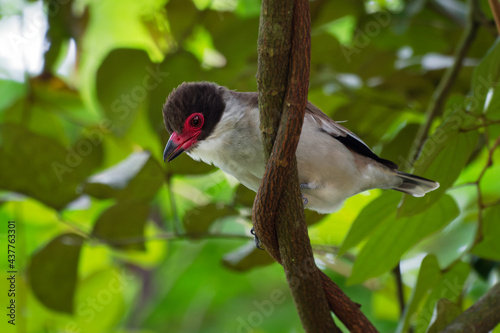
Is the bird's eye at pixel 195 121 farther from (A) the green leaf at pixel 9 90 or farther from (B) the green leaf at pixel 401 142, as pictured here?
(A) the green leaf at pixel 9 90

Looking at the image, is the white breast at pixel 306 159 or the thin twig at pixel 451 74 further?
the thin twig at pixel 451 74

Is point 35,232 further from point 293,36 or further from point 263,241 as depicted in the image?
point 293,36

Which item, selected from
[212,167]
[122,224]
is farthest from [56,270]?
[212,167]

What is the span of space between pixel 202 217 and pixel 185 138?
1.49 ft

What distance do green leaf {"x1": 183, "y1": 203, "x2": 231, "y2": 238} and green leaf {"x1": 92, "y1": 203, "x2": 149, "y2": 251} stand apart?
0.16 metres

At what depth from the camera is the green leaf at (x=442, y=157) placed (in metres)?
1.43

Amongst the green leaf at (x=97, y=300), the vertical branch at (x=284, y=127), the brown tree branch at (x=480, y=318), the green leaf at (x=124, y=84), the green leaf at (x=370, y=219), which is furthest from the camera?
the green leaf at (x=97, y=300)

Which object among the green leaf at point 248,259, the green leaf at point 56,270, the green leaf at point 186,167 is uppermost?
the green leaf at point 186,167

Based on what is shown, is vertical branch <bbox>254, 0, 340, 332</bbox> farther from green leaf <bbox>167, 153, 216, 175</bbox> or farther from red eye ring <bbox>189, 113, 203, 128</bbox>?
green leaf <bbox>167, 153, 216, 175</bbox>

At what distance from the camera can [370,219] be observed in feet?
5.21

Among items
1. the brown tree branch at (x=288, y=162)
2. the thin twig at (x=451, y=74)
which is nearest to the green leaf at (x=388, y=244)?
the brown tree branch at (x=288, y=162)

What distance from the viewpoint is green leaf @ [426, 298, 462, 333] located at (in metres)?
1.48

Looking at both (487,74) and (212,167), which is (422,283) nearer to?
(487,74)

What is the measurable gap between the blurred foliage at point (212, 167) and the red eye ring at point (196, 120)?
266mm
